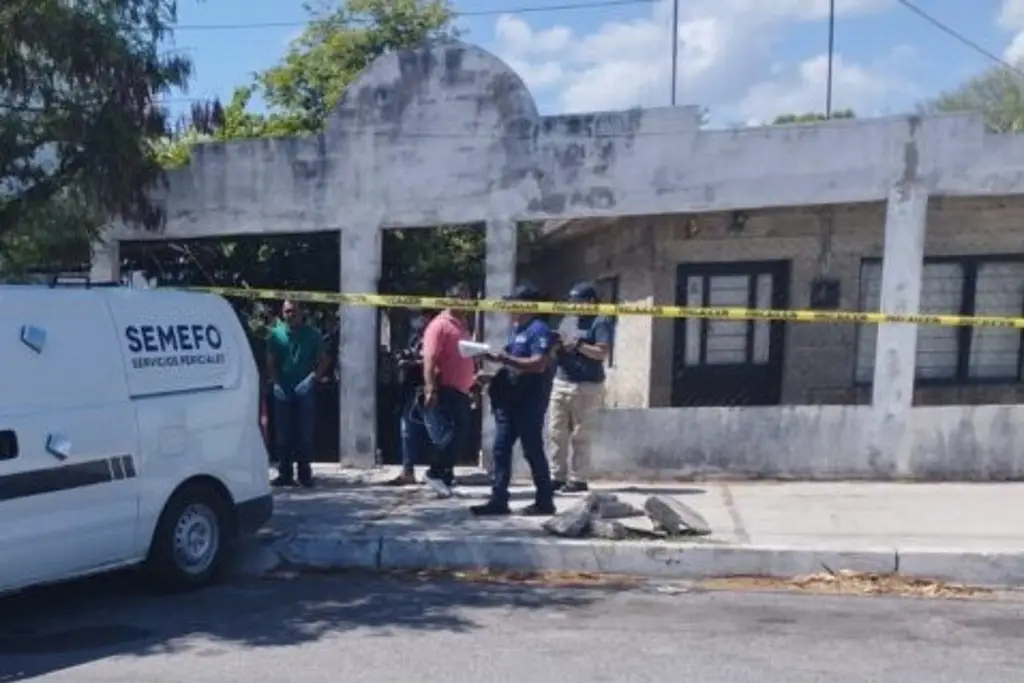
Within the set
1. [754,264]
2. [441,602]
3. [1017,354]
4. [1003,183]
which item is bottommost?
[441,602]

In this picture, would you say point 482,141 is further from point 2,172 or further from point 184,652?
point 184,652

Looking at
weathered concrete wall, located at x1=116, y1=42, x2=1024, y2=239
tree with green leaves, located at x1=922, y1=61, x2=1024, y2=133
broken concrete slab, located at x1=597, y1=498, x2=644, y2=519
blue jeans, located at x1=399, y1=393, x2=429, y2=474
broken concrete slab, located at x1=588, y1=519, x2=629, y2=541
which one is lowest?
broken concrete slab, located at x1=588, y1=519, x2=629, y2=541

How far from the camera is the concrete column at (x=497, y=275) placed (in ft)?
35.7

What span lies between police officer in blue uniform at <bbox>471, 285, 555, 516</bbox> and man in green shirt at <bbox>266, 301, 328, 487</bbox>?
6.70 feet

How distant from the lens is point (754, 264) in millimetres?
12484

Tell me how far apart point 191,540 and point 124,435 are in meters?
0.92

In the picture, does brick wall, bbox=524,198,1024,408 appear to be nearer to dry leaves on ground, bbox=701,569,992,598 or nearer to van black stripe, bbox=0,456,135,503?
dry leaves on ground, bbox=701,569,992,598

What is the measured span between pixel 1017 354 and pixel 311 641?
30.1 feet

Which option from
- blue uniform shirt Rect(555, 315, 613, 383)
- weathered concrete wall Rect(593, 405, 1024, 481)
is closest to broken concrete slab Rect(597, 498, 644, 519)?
blue uniform shirt Rect(555, 315, 613, 383)

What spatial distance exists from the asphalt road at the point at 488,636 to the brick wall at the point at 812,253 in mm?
5152

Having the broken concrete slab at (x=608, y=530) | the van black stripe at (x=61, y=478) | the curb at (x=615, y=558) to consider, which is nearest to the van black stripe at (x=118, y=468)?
the van black stripe at (x=61, y=478)

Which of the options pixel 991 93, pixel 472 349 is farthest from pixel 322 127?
pixel 991 93

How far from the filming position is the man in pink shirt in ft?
31.4

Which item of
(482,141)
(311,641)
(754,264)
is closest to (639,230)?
(754,264)
